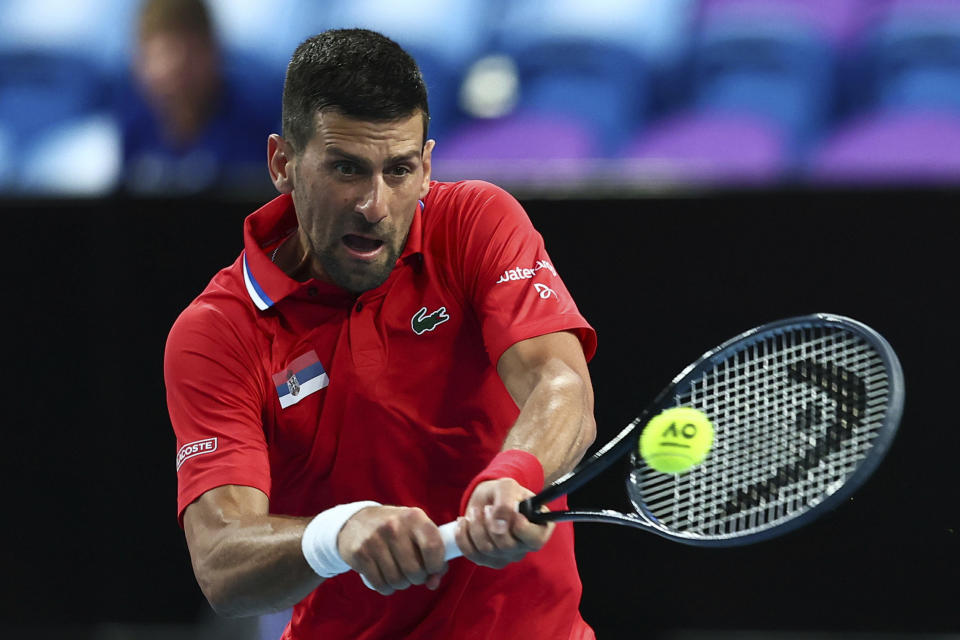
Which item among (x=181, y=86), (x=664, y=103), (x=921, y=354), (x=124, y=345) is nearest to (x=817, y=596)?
(x=921, y=354)

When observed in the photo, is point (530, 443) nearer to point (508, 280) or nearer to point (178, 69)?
point (508, 280)

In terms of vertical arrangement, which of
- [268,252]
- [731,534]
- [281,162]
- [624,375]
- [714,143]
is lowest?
[624,375]

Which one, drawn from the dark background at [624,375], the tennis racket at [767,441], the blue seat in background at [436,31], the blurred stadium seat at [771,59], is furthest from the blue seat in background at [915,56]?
the tennis racket at [767,441]

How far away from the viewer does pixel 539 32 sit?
490 cm

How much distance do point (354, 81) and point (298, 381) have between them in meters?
0.60

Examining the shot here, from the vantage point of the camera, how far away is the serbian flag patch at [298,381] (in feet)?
8.32

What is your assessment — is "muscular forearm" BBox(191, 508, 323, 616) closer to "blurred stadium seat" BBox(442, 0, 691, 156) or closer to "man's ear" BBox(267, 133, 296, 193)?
"man's ear" BBox(267, 133, 296, 193)

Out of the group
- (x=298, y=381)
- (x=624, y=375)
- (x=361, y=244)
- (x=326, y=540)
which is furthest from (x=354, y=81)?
(x=624, y=375)

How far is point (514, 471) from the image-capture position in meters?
2.14

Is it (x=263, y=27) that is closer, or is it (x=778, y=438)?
(x=778, y=438)

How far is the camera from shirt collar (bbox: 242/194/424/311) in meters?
2.56

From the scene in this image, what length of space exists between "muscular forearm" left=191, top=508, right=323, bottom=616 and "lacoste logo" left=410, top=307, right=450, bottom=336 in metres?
0.49

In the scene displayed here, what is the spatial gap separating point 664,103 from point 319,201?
2519 millimetres

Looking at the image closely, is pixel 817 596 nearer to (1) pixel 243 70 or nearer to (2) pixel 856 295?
(2) pixel 856 295
